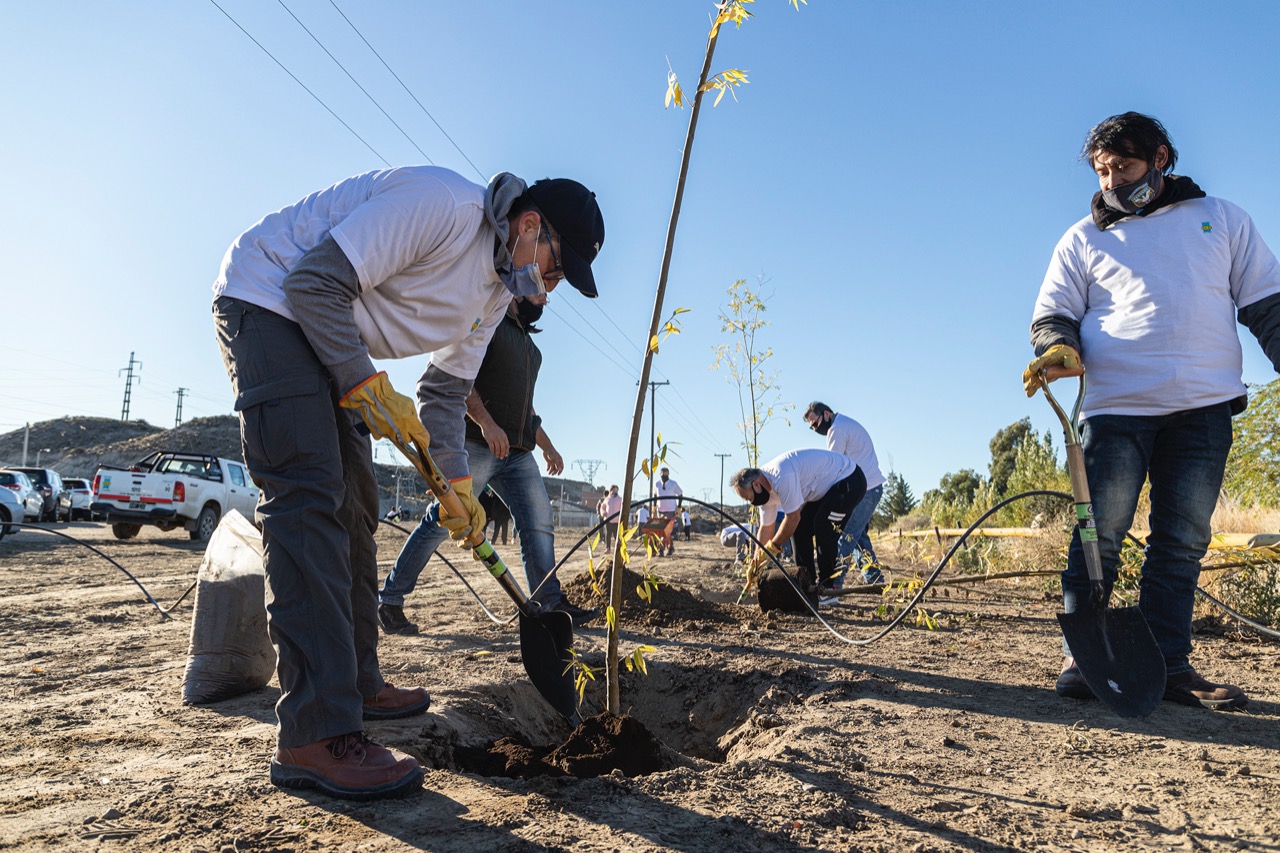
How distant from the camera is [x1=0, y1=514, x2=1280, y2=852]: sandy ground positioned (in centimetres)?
177

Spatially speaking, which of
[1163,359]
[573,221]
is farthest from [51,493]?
[1163,359]

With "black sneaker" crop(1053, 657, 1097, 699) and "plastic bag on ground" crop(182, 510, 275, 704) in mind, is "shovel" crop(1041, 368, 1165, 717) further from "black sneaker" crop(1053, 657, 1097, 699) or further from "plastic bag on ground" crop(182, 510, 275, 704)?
"plastic bag on ground" crop(182, 510, 275, 704)

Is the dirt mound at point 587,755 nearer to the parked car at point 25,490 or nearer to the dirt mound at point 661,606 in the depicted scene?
the dirt mound at point 661,606

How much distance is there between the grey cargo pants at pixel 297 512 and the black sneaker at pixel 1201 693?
2.78m

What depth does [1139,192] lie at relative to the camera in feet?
10.0

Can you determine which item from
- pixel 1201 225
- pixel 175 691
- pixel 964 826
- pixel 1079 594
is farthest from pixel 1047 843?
pixel 175 691

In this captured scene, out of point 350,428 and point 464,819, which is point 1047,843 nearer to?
point 464,819

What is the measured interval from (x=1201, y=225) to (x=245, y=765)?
369 centimetres

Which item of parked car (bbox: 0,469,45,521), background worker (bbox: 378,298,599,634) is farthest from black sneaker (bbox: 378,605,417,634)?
parked car (bbox: 0,469,45,521)

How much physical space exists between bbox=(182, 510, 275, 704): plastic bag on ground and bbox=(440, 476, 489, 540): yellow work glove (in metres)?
0.77

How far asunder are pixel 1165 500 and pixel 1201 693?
0.70 meters

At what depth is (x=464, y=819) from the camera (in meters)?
1.82

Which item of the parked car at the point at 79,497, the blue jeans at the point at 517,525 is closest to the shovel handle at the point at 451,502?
the blue jeans at the point at 517,525

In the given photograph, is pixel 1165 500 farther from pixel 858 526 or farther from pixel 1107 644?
pixel 858 526
